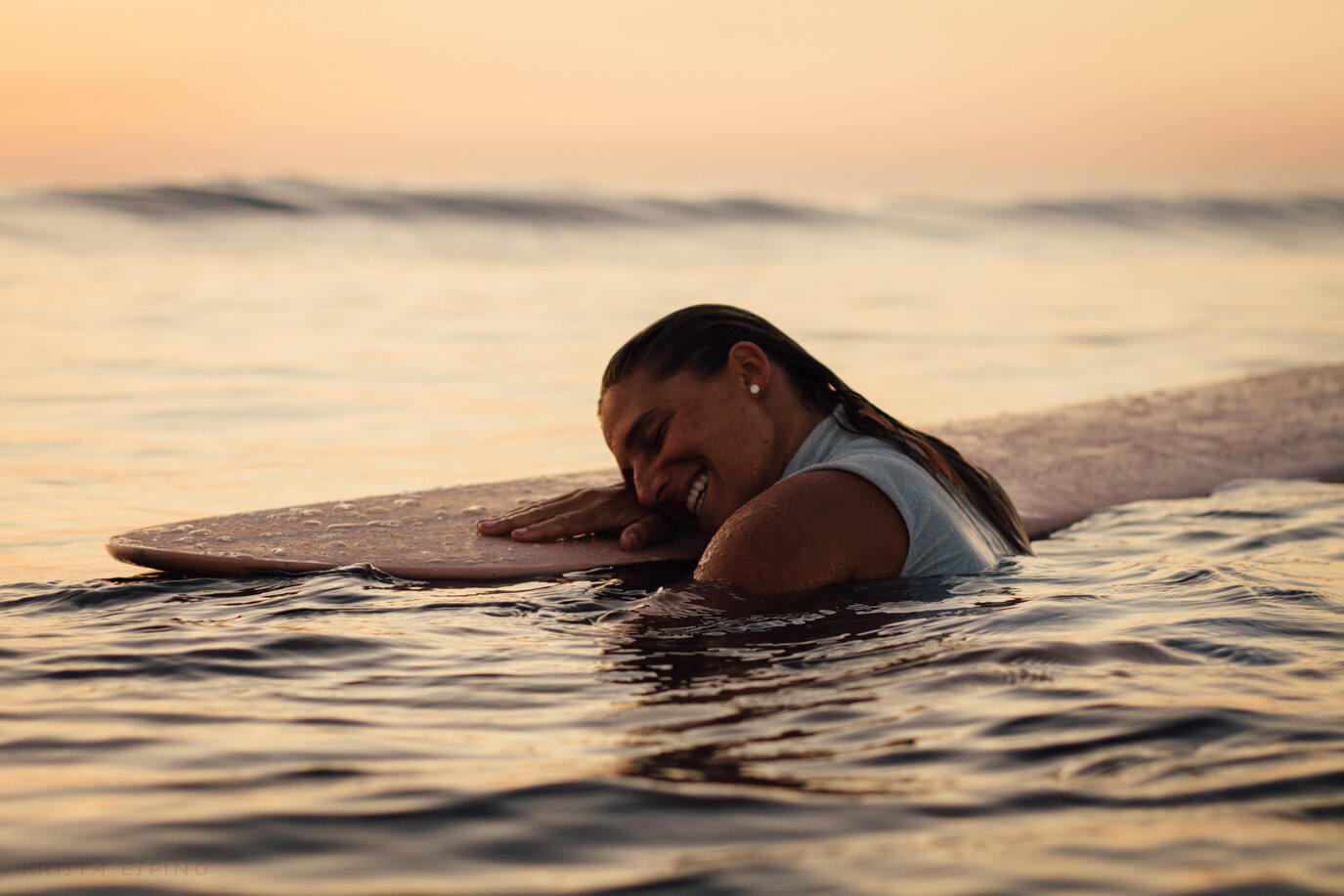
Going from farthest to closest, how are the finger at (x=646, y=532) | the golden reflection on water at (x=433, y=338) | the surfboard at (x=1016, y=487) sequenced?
the golden reflection on water at (x=433, y=338), the finger at (x=646, y=532), the surfboard at (x=1016, y=487)

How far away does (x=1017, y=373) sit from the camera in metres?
8.20

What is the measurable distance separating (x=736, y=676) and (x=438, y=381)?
5.38 m

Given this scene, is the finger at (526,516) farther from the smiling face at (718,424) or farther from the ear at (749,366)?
the ear at (749,366)

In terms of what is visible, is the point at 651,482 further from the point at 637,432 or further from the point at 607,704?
the point at 607,704

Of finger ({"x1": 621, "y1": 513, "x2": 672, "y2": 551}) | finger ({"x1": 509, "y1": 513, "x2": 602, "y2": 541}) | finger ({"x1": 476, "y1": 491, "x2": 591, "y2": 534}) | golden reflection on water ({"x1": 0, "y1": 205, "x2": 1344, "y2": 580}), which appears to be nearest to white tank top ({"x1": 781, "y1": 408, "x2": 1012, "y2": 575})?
finger ({"x1": 621, "y1": 513, "x2": 672, "y2": 551})

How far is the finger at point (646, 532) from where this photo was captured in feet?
11.4

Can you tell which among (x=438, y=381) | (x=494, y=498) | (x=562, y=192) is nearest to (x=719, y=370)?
(x=494, y=498)

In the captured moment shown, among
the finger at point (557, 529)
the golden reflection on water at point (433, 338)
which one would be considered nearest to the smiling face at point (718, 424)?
the finger at point (557, 529)

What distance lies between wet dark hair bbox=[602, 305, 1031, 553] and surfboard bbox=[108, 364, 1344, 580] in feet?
2.14

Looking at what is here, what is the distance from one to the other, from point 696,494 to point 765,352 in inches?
15.0

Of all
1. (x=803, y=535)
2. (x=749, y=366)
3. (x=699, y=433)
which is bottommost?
(x=803, y=535)

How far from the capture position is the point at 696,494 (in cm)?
313

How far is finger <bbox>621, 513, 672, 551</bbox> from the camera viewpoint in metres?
3.46

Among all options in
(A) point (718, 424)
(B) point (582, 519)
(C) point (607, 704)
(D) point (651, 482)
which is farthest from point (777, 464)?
(C) point (607, 704)
